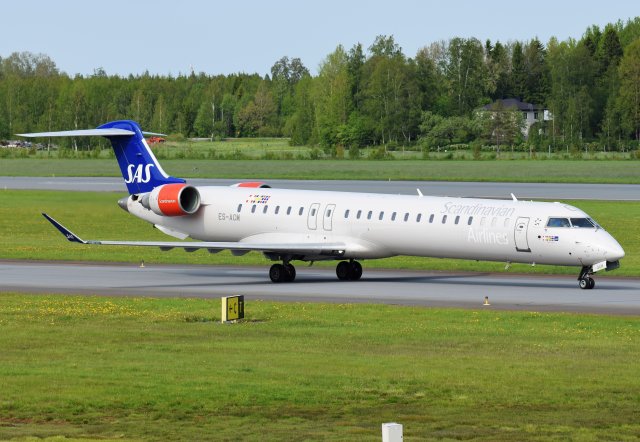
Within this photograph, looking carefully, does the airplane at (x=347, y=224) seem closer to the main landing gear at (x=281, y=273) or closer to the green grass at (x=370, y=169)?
the main landing gear at (x=281, y=273)

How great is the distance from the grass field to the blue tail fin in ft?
43.6

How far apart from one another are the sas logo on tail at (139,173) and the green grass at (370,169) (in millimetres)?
55238

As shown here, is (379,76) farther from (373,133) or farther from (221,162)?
(221,162)

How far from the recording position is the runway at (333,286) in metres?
33.6

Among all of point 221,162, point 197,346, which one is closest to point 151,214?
point 197,346

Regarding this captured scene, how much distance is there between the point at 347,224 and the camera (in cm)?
3938

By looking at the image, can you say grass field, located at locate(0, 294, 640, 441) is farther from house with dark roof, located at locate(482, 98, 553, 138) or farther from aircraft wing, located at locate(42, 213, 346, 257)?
house with dark roof, located at locate(482, 98, 553, 138)

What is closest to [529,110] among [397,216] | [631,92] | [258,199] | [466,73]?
[466,73]

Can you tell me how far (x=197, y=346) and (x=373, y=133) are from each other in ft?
501

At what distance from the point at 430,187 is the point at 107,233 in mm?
33256

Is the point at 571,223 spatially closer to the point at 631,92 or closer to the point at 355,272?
the point at 355,272

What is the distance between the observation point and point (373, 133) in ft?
579

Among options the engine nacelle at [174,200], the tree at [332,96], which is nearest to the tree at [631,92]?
the tree at [332,96]

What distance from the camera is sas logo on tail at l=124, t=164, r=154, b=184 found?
43.8 metres
